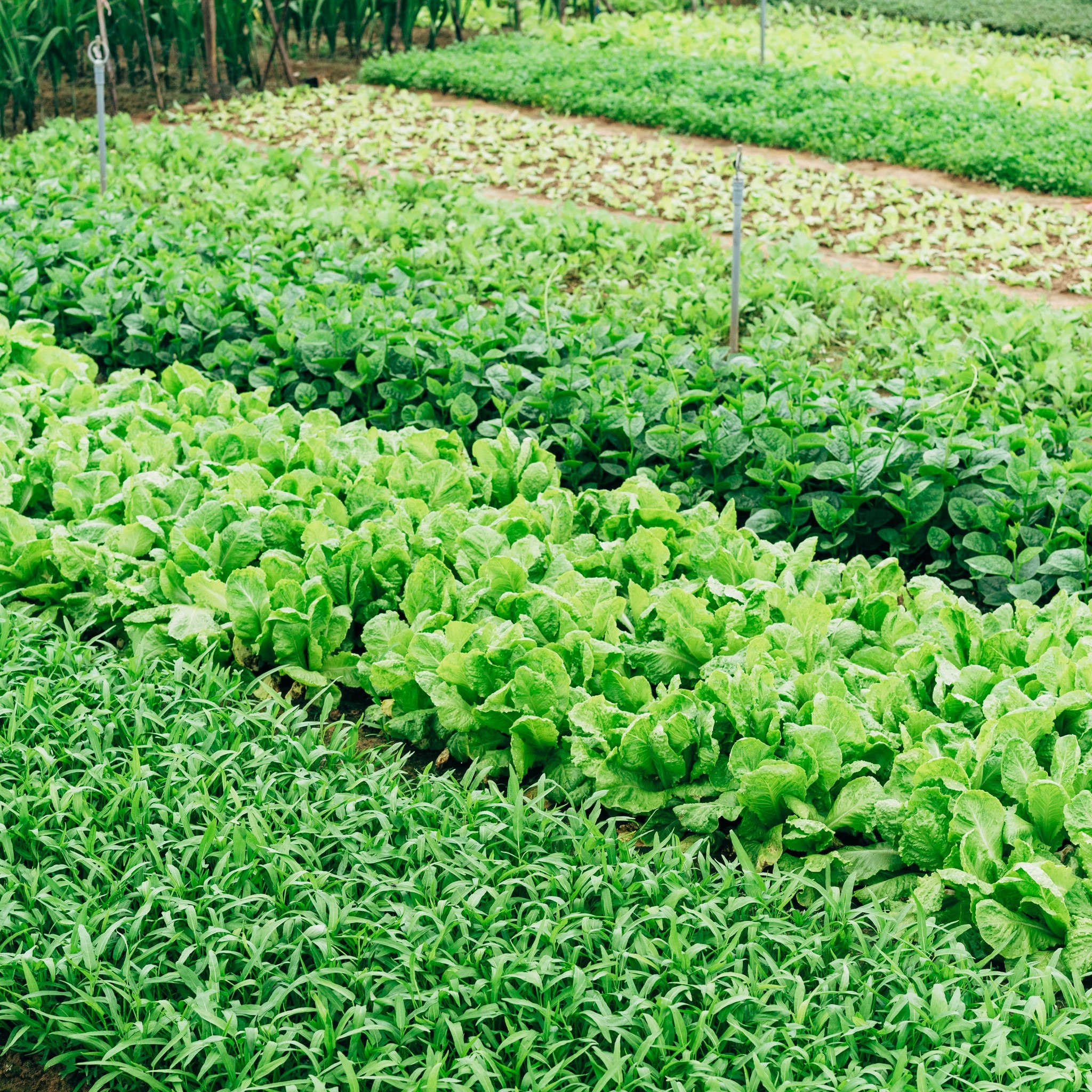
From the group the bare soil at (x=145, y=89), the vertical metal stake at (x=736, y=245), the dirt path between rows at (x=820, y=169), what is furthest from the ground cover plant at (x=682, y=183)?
the vertical metal stake at (x=736, y=245)

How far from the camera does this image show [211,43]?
33.7 ft

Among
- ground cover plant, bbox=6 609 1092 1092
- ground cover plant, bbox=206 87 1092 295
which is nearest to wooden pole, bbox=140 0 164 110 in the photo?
ground cover plant, bbox=206 87 1092 295

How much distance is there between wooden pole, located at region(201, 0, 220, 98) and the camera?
10109 mm

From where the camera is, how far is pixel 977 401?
14.6ft

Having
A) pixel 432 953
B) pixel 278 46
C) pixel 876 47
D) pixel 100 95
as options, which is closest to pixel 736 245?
pixel 432 953

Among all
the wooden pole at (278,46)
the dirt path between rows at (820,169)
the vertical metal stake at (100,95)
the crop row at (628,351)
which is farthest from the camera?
the wooden pole at (278,46)

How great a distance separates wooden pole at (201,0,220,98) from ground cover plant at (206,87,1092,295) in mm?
257

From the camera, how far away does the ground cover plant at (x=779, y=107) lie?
8477mm

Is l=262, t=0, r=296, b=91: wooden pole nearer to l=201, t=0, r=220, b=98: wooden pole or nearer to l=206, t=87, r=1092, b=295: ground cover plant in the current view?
l=206, t=87, r=1092, b=295: ground cover plant

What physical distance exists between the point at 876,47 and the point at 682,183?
5.57 meters

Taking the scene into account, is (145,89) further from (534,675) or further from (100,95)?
(534,675)

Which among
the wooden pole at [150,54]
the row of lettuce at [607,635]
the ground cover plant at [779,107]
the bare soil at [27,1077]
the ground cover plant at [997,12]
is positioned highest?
the ground cover plant at [997,12]

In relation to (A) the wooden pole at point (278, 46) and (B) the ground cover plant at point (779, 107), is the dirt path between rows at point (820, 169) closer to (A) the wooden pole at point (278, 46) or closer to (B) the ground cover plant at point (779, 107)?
(B) the ground cover plant at point (779, 107)

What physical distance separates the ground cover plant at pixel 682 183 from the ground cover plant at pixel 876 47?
297 centimetres
